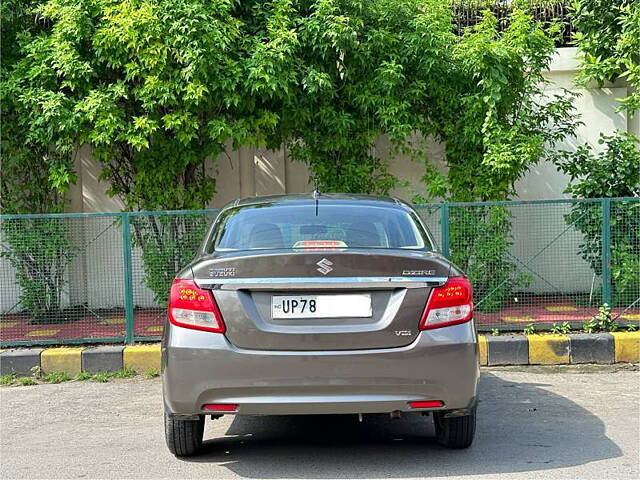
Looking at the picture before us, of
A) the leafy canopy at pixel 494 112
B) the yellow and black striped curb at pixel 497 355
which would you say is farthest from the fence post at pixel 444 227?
the yellow and black striped curb at pixel 497 355

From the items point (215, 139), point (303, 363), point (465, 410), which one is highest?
point (215, 139)

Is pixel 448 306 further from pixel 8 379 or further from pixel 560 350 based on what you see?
pixel 8 379

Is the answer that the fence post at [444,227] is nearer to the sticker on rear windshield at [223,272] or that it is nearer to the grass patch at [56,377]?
the grass patch at [56,377]

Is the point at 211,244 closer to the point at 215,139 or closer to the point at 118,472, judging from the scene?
the point at 118,472

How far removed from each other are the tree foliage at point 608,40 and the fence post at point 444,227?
3015 mm

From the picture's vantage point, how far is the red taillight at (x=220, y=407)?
4.21 metres

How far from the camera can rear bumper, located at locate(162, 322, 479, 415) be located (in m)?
4.13

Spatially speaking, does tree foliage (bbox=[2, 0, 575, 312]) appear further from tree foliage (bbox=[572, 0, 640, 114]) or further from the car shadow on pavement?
the car shadow on pavement

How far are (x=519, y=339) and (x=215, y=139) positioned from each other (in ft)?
12.9

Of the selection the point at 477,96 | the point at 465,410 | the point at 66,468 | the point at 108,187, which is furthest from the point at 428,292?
the point at 108,187

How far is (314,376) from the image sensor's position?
13.6 ft

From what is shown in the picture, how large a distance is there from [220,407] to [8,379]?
404 cm

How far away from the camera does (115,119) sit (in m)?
8.18

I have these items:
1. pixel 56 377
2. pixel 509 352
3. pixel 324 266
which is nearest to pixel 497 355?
pixel 509 352
